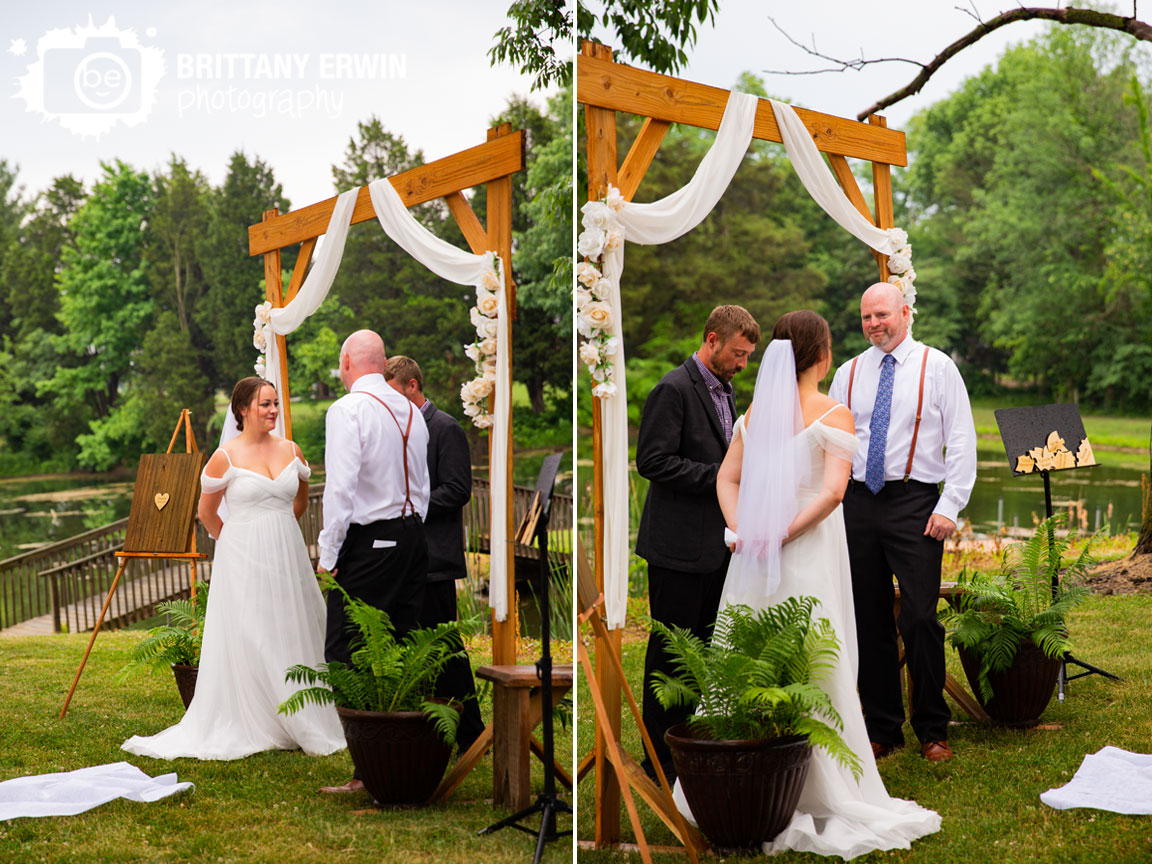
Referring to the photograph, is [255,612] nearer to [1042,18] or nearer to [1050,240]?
[1042,18]

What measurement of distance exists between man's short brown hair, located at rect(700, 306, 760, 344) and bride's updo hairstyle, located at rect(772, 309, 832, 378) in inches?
6.2

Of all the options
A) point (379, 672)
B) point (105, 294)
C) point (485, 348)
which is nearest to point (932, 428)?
point (485, 348)

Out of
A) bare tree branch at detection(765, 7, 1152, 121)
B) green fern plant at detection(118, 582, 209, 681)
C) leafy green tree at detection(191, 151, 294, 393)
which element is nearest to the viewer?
green fern plant at detection(118, 582, 209, 681)

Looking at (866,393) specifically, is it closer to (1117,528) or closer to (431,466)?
(431,466)

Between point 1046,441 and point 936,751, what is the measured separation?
1.91 m

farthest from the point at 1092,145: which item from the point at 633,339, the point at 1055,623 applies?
the point at 1055,623


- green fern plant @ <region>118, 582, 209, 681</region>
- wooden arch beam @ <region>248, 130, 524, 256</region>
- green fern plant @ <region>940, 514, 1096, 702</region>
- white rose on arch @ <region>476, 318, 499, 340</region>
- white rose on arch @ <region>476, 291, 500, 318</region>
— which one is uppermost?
wooden arch beam @ <region>248, 130, 524, 256</region>

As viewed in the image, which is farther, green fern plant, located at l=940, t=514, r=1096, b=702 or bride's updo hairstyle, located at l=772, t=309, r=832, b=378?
green fern plant, located at l=940, t=514, r=1096, b=702

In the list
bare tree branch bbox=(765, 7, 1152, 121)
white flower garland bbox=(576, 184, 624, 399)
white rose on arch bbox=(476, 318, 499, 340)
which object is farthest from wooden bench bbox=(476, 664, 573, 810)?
bare tree branch bbox=(765, 7, 1152, 121)

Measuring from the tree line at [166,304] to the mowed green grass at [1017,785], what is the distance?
12753 millimetres

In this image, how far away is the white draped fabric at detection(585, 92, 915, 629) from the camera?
13.1 feet

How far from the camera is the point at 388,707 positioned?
169 inches

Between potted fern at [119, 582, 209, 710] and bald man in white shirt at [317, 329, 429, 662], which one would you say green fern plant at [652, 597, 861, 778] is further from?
potted fern at [119, 582, 209, 710]

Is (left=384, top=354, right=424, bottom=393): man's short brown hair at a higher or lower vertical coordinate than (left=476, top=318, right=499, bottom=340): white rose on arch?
lower
